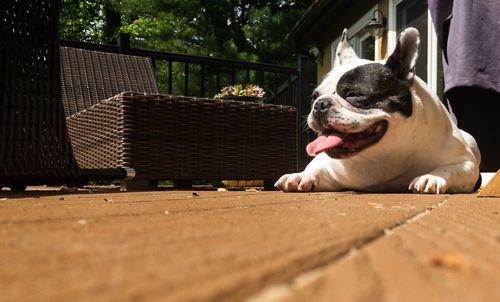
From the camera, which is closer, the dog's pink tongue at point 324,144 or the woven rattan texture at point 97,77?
the dog's pink tongue at point 324,144

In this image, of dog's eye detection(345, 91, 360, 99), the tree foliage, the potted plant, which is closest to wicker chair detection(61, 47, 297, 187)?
the potted plant

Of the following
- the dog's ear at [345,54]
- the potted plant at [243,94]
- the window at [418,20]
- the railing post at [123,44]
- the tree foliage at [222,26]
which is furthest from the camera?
the tree foliage at [222,26]

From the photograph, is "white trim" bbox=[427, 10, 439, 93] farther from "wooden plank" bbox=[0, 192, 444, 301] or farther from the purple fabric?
"wooden plank" bbox=[0, 192, 444, 301]

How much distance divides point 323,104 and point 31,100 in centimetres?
112

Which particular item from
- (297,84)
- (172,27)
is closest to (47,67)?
(297,84)

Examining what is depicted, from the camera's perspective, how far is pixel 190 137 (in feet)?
9.75

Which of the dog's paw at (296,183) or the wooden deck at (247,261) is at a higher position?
the wooden deck at (247,261)

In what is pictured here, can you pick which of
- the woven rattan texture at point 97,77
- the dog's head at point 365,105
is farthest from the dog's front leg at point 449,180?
the woven rattan texture at point 97,77

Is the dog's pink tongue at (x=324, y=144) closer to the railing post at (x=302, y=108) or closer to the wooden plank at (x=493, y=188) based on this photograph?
the wooden plank at (x=493, y=188)

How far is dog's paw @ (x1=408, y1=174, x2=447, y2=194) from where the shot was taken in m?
2.04

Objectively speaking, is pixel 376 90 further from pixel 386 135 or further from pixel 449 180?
pixel 449 180

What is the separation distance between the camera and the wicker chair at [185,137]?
9.27ft

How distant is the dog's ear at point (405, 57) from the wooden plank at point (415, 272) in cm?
163

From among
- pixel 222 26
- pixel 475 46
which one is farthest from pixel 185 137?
pixel 222 26
